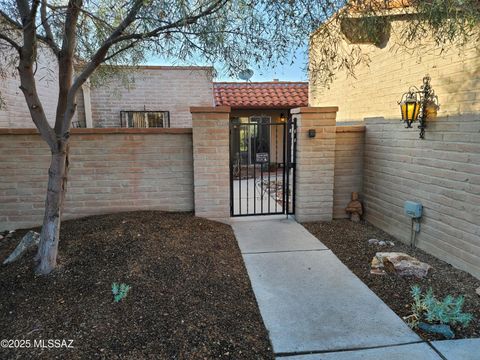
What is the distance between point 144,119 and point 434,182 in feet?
27.3

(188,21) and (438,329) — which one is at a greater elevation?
(188,21)

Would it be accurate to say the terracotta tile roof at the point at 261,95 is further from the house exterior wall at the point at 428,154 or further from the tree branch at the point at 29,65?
the tree branch at the point at 29,65

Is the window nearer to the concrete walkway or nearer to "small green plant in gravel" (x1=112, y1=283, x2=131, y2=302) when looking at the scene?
the concrete walkway

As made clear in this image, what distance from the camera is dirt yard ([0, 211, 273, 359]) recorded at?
7.75 ft

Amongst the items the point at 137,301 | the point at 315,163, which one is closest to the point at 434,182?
the point at 315,163

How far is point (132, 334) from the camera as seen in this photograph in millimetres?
2467

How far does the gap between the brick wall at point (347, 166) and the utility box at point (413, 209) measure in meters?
1.33

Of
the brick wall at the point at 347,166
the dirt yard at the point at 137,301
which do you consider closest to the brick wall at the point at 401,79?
the brick wall at the point at 347,166

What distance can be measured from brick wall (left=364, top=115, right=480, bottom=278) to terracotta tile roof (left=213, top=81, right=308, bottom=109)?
Answer: 6.22 m

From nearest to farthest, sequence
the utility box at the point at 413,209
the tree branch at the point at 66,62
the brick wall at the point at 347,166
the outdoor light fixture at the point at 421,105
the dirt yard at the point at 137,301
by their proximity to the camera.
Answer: the dirt yard at the point at 137,301
the tree branch at the point at 66,62
the outdoor light fixture at the point at 421,105
the utility box at the point at 413,209
the brick wall at the point at 347,166

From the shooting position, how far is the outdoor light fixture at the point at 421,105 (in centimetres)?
402

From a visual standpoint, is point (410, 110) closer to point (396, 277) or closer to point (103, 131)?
point (396, 277)

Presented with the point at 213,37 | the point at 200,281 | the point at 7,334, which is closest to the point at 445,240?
the point at 200,281

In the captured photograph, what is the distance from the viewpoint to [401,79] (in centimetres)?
466
